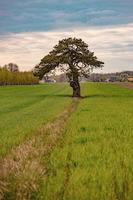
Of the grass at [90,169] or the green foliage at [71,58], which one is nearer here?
the grass at [90,169]

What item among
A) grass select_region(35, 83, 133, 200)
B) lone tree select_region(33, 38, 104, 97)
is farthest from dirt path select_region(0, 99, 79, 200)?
lone tree select_region(33, 38, 104, 97)

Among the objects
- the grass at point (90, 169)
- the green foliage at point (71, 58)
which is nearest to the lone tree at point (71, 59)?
the green foliage at point (71, 58)

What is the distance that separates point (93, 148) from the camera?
15.1m

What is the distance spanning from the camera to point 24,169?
1162 cm

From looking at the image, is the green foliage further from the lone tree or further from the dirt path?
the dirt path

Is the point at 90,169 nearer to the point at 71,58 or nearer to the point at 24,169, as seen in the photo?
the point at 24,169

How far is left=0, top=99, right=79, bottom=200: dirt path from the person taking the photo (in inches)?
380

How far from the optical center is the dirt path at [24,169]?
965 cm

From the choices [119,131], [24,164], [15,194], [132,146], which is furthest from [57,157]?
[119,131]

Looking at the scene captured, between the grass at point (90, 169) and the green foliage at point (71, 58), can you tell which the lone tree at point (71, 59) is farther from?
the grass at point (90, 169)

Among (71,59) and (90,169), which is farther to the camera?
(71,59)

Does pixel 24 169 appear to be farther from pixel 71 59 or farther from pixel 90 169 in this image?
pixel 71 59

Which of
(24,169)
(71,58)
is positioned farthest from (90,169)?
(71,58)

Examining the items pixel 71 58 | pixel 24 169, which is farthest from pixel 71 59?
pixel 24 169
